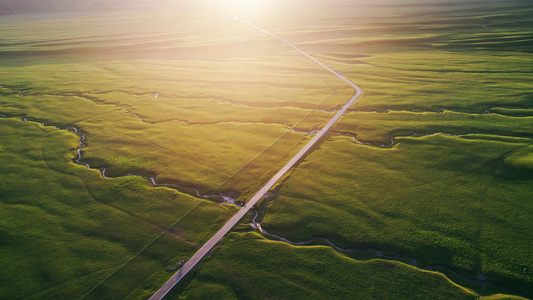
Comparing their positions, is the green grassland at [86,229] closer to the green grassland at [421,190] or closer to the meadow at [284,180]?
the meadow at [284,180]

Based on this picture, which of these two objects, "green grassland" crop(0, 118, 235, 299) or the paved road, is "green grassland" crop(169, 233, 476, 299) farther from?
"green grassland" crop(0, 118, 235, 299)

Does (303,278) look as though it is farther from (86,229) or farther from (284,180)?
(86,229)

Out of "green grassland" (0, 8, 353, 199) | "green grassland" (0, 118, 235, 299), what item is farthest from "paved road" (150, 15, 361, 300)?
"green grassland" (0, 8, 353, 199)

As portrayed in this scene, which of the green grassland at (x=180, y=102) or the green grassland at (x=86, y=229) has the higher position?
the green grassland at (x=180, y=102)

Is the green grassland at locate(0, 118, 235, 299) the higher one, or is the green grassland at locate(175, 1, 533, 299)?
the green grassland at locate(175, 1, 533, 299)

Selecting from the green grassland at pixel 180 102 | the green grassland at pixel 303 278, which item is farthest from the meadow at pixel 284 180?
the green grassland at pixel 180 102

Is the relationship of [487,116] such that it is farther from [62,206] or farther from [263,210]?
[62,206]

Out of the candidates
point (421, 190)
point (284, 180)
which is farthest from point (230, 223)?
point (421, 190)

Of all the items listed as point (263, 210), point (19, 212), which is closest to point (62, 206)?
point (19, 212)
